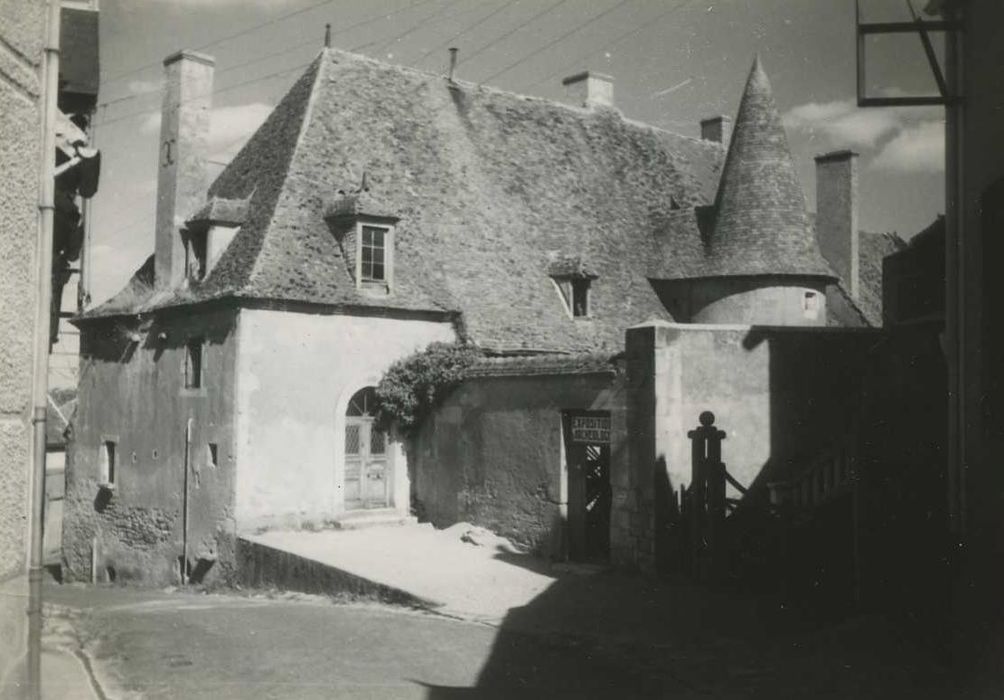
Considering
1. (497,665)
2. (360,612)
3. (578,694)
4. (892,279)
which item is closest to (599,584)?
(360,612)

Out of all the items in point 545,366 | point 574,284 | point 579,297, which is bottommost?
point 545,366

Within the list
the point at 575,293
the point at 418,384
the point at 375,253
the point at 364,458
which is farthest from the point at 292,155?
the point at 575,293

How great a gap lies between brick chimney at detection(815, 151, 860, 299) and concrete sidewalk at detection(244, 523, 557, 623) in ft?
48.6

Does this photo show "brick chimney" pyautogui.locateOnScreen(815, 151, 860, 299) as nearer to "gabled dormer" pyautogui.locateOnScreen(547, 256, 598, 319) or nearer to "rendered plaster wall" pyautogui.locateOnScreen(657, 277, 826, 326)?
"rendered plaster wall" pyautogui.locateOnScreen(657, 277, 826, 326)

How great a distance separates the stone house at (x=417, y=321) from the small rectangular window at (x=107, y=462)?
0.03m

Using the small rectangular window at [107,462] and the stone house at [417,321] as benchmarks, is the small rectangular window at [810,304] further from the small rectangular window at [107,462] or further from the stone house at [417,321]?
the small rectangular window at [107,462]

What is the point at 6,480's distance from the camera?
4.91m

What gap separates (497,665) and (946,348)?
526 cm

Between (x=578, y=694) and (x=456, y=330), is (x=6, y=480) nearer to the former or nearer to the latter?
(x=578, y=694)

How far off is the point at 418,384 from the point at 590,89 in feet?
41.7

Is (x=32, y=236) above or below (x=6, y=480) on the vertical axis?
above

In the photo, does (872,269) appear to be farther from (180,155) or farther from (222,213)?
(180,155)

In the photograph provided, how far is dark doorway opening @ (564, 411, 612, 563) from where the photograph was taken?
1552 centimetres

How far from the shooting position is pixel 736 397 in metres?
14.8
